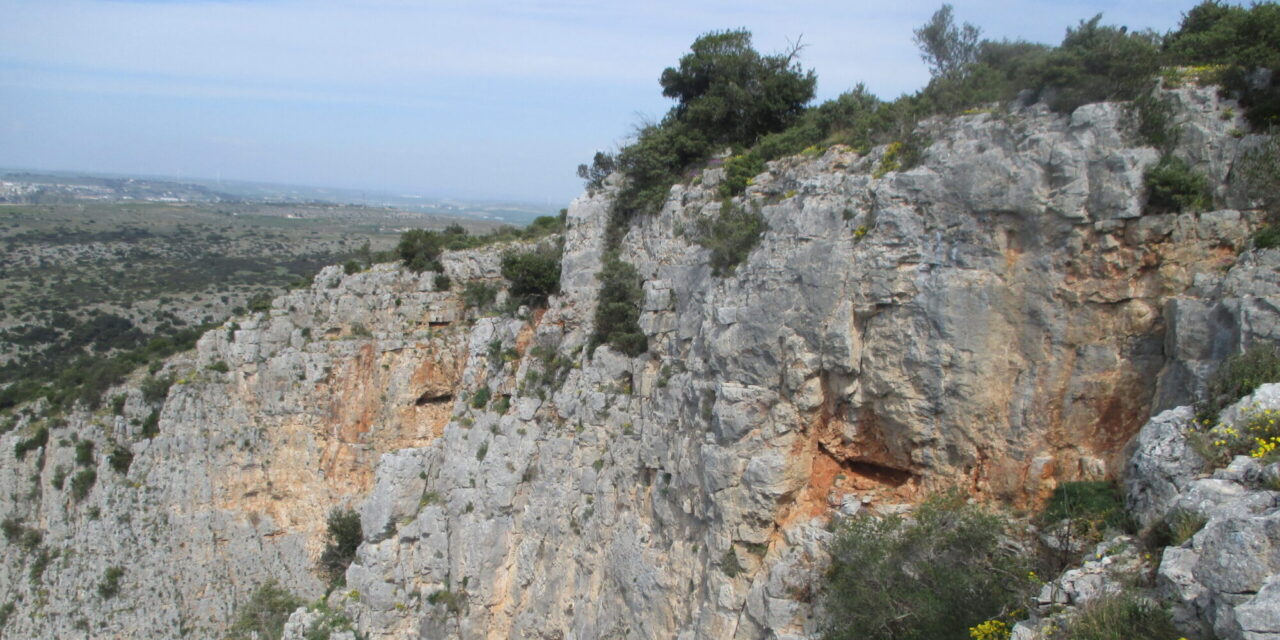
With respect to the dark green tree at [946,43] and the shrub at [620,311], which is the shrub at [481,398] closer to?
the shrub at [620,311]

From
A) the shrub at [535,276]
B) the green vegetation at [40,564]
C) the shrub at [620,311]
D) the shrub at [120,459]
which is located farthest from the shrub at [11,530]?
the shrub at [620,311]

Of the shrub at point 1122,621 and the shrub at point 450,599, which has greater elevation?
the shrub at point 1122,621

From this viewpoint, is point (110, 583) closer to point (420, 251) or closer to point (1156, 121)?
point (420, 251)

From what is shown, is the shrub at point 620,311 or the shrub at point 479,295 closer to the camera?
the shrub at point 620,311

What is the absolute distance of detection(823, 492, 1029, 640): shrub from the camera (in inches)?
380

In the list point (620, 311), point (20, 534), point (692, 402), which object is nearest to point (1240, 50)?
point (692, 402)

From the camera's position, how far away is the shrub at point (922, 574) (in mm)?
9648

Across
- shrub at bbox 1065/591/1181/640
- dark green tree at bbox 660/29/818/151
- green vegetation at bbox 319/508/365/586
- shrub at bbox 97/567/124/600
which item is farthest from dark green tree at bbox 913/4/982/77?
shrub at bbox 97/567/124/600

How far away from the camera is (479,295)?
2238cm

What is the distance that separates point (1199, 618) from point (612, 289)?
1329 centimetres

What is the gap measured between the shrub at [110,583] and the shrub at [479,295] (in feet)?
46.3

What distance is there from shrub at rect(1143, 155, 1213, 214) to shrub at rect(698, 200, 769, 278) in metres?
6.02

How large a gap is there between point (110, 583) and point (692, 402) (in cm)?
2110

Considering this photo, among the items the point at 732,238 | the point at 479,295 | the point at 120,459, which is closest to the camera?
the point at 732,238
